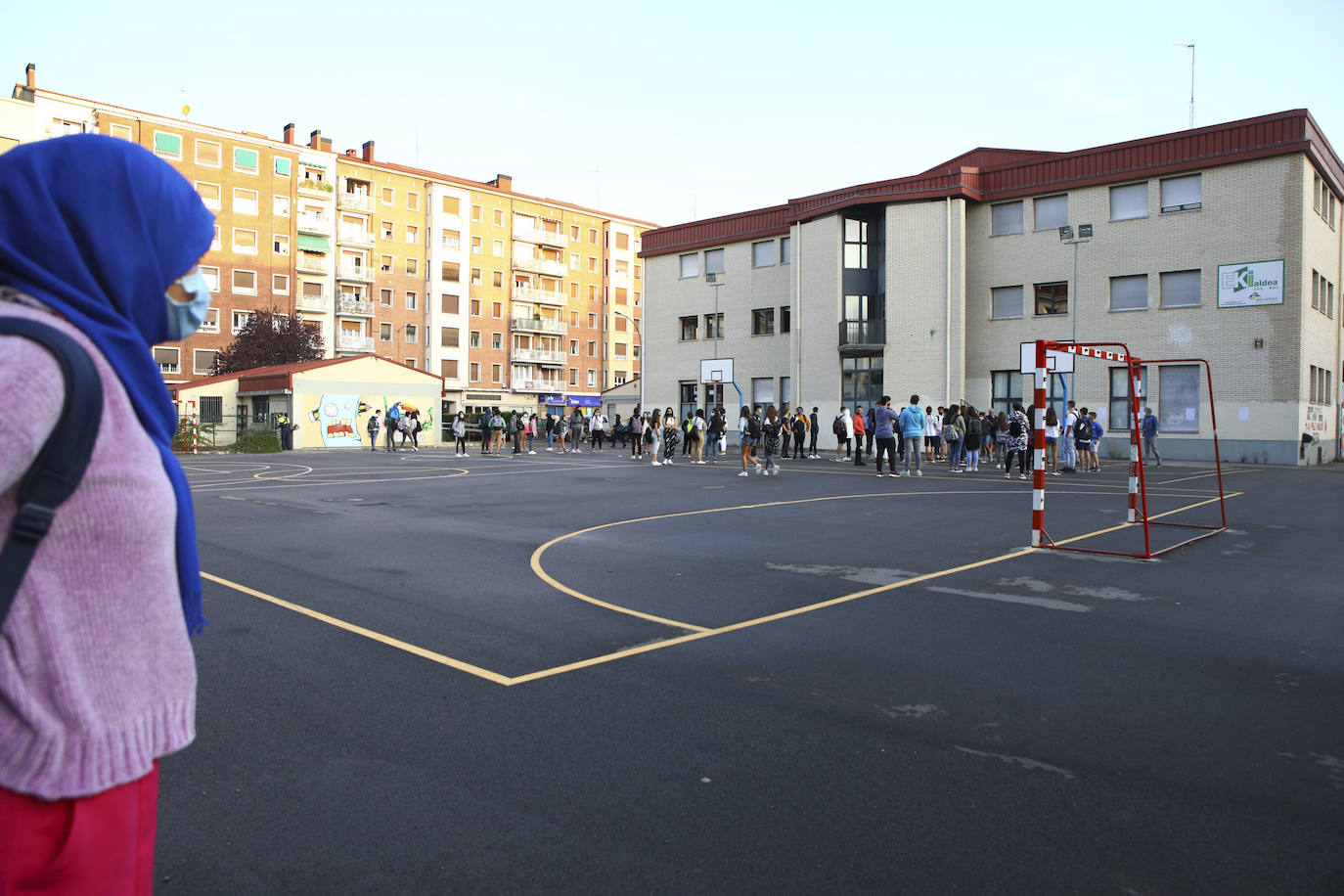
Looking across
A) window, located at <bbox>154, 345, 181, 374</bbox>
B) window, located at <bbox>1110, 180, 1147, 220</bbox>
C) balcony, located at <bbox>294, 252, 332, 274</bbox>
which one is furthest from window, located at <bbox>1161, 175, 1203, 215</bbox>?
window, located at <bbox>154, 345, 181, 374</bbox>

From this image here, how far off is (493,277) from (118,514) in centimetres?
7693

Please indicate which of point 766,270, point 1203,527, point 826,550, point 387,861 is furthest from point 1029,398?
point 387,861

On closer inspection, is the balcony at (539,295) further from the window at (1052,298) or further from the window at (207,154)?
the window at (1052,298)

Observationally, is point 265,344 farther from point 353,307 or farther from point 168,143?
point 168,143

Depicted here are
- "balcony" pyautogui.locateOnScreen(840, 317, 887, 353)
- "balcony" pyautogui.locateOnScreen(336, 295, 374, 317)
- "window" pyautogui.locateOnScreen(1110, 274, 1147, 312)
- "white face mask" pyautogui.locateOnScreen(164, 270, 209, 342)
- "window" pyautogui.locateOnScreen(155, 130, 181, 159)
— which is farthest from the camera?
"balcony" pyautogui.locateOnScreen(336, 295, 374, 317)

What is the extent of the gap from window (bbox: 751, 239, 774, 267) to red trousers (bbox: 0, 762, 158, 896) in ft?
152

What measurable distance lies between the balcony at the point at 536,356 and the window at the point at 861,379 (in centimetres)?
4132

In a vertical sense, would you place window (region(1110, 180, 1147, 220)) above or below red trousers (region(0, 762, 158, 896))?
above

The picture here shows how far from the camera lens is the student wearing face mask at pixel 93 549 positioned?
1.44 m

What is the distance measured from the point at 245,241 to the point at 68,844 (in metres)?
68.0

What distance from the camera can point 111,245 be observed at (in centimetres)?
156

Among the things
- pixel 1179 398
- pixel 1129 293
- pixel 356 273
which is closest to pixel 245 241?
pixel 356 273

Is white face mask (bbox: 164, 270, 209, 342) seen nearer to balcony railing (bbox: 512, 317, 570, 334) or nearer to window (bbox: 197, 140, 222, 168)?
window (bbox: 197, 140, 222, 168)

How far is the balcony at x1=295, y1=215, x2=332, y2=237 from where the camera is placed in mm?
64562
